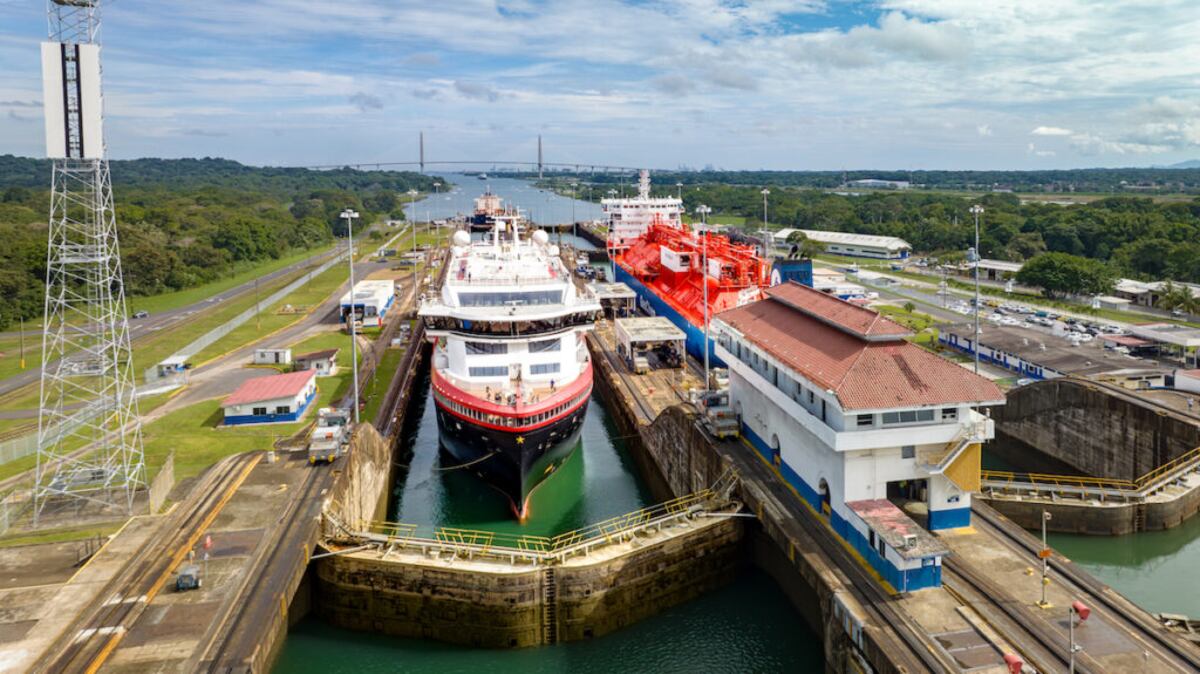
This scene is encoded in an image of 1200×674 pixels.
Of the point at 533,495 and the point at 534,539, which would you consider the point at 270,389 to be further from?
the point at 534,539

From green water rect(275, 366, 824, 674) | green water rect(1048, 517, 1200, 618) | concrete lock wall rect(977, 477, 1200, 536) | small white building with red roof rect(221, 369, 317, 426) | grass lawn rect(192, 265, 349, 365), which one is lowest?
green water rect(275, 366, 824, 674)

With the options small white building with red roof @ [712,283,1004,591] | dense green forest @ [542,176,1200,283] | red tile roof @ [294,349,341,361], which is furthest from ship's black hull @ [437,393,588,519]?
dense green forest @ [542,176,1200,283]

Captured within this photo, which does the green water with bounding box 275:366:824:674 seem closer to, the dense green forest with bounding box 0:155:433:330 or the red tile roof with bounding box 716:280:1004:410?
the red tile roof with bounding box 716:280:1004:410

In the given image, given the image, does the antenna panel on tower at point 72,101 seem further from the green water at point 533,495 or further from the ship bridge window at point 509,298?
the green water at point 533,495

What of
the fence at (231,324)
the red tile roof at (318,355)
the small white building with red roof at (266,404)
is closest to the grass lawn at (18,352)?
the fence at (231,324)

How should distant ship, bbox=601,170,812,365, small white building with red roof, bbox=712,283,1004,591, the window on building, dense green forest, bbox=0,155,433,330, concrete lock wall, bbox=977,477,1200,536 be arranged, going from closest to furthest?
1. small white building with red roof, bbox=712,283,1004,591
2. concrete lock wall, bbox=977,477,1200,536
3. the window on building
4. distant ship, bbox=601,170,812,365
5. dense green forest, bbox=0,155,433,330

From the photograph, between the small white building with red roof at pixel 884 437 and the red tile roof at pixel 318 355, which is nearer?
the small white building with red roof at pixel 884 437
